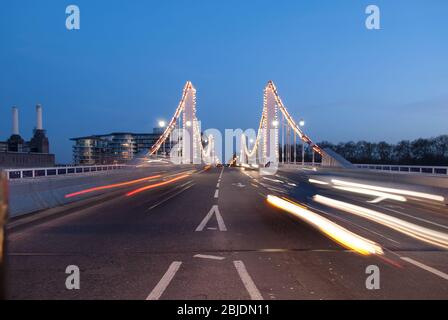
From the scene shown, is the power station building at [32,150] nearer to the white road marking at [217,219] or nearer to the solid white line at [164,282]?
the white road marking at [217,219]

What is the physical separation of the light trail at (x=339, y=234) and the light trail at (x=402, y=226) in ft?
5.29

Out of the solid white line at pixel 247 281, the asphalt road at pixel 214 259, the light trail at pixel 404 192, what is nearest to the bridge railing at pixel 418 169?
the light trail at pixel 404 192

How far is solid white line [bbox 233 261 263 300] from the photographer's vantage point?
5371 mm

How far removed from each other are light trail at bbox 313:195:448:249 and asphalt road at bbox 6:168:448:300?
0.31 meters

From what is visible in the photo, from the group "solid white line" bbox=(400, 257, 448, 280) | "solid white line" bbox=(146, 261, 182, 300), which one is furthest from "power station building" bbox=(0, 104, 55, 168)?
"solid white line" bbox=(400, 257, 448, 280)

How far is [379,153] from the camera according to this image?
127 meters

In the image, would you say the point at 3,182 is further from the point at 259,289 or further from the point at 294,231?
the point at 294,231

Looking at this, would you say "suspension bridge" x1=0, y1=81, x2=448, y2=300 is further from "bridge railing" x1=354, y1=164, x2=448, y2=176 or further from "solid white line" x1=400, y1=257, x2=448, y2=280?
"bridge railing" x1=354, y1=164, x2=448, y2=176

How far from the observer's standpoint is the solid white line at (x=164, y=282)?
17.6 feet

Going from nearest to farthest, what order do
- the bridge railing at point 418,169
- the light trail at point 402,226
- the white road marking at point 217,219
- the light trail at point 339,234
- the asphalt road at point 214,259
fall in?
the asphalt road at point 214,259 → the light trail at point 339,234 → the light trail at point 402,226 → the white road marking at point 217,219 → the bridge railing at point 418,169

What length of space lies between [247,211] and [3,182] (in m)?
12.8

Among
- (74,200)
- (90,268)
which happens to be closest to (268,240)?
(90,268)

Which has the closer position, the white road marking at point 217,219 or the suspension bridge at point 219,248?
the suspension bridge at point 219,248

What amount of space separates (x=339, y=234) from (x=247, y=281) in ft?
15.8
